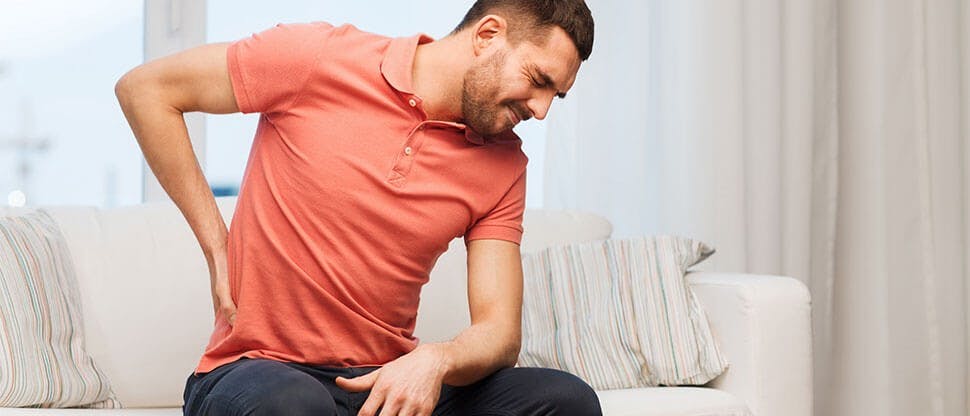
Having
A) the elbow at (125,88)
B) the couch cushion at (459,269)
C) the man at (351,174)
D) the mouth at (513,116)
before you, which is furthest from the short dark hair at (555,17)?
the couch cushion at (459,269)

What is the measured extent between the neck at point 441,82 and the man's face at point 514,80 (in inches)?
0.7

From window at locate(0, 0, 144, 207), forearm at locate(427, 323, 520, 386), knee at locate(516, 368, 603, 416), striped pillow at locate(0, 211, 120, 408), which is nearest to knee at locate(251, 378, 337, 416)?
forearm at locate(427, 323, 520, 386)

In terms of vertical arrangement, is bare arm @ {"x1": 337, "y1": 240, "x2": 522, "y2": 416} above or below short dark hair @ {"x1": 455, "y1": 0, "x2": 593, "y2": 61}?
below

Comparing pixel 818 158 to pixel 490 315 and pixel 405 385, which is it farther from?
pixel 405 385

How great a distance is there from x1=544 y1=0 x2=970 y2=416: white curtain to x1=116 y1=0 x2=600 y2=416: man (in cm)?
145

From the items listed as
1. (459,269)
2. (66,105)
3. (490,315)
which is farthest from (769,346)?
(66,105)

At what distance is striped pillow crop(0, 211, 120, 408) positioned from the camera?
1917 mm

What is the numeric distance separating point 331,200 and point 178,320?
853 millimetres

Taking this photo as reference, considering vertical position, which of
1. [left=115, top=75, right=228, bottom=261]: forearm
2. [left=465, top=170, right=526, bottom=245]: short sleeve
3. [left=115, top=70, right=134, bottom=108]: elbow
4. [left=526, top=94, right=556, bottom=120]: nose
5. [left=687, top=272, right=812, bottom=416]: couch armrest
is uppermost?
[left=115, top=70, right=134, bottom=108]: elbow

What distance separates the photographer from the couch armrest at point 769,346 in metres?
2.17

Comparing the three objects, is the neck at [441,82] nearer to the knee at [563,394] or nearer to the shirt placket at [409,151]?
the shirt placket at [409,151]

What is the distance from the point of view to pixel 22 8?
9.30 feet

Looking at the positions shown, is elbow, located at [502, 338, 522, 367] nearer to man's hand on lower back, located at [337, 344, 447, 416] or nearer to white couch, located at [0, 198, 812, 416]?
man's hand on lower back, located at [337, 344, 447, 416]

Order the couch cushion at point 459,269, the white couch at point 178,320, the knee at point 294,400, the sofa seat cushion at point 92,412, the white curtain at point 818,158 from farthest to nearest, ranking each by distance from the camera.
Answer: the white curtain at point 818,158 → the couch cushion at point 459,269 → the white couch at point 178,320 → the sofa seat cushion at point 92,412 → the knee at point 294,400
